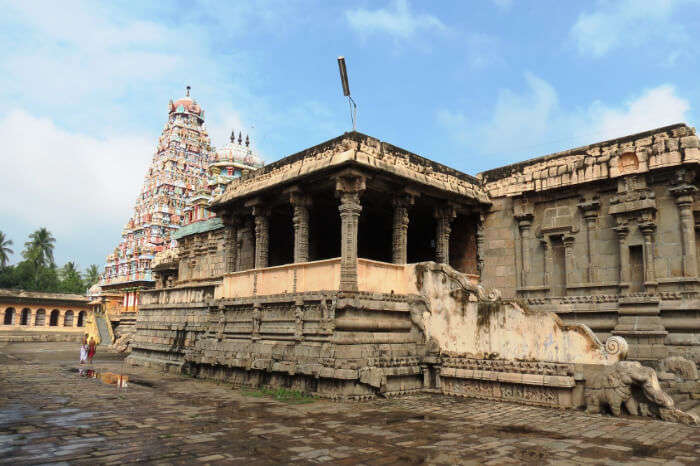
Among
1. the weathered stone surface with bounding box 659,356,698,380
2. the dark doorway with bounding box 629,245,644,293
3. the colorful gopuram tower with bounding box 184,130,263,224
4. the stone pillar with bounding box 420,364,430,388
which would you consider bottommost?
the stone pillar with bounding box 420,364,430,388

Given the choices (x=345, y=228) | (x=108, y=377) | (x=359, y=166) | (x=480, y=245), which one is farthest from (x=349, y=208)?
(x=108, y=377)

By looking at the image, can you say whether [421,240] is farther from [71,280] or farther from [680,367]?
[71,280]

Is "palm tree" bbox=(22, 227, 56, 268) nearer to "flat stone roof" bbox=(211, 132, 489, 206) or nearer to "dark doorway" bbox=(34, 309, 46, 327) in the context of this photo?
"dark doorway" bbox=(34, 309, 46, 327)

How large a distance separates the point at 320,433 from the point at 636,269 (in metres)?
9.97

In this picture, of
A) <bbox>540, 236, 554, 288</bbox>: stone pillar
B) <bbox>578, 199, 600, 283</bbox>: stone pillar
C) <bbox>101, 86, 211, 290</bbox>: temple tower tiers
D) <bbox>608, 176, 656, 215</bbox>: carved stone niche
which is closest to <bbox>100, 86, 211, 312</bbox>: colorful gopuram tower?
<bbox>101, 86, 211, 290</bbox>: temple tower tiers

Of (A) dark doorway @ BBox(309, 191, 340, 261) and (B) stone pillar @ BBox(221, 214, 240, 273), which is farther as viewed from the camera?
(B) stone pillar @ BBox(221, 214, 240, 273)

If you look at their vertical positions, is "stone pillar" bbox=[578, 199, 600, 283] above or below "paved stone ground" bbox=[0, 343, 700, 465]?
above

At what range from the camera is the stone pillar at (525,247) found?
50.6 ft

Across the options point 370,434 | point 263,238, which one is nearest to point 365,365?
point 370,434

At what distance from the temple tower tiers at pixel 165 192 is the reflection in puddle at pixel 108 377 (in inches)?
1495

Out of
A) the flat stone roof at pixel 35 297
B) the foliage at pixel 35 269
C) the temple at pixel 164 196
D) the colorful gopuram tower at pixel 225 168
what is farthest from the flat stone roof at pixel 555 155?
the foliage at pixel 35 269

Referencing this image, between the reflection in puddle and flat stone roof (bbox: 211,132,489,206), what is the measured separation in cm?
605

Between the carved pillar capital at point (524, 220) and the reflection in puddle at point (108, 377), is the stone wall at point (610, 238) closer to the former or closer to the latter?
the carved pillar capital at point (524, 220)

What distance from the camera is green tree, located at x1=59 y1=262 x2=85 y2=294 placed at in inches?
3002
